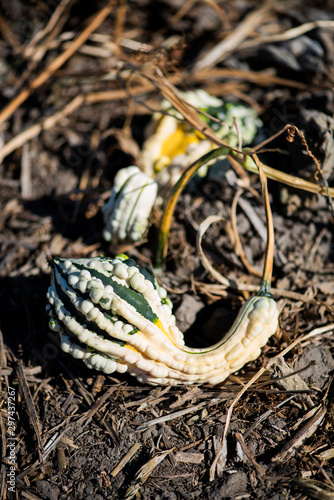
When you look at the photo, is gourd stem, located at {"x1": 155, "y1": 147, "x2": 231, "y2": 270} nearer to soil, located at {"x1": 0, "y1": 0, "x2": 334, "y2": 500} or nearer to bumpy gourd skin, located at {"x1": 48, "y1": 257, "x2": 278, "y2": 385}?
soil, located at {"x1": 0, "y1": 0, "x2": 334, "y2": 500}

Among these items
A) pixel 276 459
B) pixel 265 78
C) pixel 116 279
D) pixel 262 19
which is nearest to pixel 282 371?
pixel 276 459

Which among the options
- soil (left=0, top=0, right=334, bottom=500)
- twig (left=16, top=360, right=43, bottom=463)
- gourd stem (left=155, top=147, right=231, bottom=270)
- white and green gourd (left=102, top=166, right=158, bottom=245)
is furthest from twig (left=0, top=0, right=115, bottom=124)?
twig (left=16, top=360, right=43, bottom=463)

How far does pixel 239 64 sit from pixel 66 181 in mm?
1872

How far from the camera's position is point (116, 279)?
209 cm

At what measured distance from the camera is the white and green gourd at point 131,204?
8.52 feet

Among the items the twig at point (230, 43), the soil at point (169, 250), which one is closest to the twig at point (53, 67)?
the soil at point (169, 250)

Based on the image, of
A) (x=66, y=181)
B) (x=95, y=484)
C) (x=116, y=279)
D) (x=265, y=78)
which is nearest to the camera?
(x=95, y=484)

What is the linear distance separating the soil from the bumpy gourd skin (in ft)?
0.56

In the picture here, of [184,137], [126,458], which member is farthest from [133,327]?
[184,137]

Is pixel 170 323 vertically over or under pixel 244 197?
under

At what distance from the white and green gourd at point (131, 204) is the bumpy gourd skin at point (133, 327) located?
50 cm

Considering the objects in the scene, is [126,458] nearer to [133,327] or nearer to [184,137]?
[133,327]

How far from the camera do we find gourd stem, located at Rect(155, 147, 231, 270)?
2.32 meters

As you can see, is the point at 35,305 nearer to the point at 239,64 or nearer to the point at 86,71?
the point at 86,71
